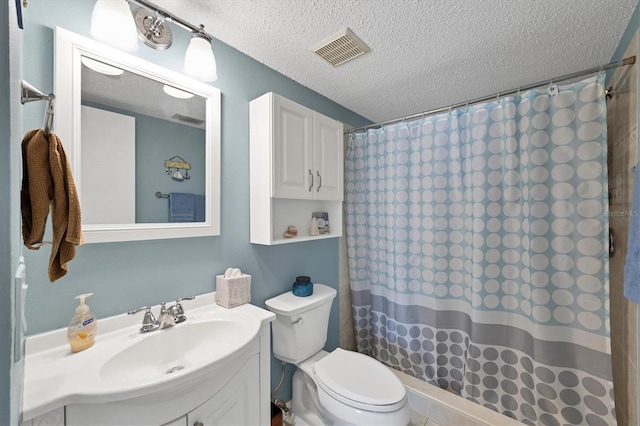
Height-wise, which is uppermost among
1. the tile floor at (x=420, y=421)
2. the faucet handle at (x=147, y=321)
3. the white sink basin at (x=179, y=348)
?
the faucet handle at (x=147, y=321)

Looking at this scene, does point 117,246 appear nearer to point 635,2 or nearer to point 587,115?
point 587,115

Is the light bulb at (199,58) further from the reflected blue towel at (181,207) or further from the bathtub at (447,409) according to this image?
the bathtub at (447,409)

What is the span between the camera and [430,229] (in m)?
1.78

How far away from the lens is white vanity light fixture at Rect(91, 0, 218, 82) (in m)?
0.92

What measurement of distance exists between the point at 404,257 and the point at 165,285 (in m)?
1.52

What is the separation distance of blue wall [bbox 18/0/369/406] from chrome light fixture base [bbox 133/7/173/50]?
1.8 inches

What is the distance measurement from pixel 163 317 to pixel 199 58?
115 cm

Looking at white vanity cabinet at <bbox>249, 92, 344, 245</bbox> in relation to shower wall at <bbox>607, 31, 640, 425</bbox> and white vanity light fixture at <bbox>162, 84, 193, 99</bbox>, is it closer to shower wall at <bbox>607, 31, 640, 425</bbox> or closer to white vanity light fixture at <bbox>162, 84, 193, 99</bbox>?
white vanity light fixture at <bbox>162, 84, 193, 99</bbox>

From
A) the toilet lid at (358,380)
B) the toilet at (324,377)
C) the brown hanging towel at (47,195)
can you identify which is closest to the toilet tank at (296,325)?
the toilet at (324,377)

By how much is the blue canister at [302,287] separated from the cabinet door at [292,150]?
533mm

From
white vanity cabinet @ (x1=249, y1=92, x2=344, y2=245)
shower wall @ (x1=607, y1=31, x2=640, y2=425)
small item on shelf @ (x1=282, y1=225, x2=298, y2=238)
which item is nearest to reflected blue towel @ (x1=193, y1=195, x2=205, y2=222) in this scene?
white vanity cabinet @ (x1=249, y1=92, x2=344, y2=245)

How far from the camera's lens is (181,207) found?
3.90 feet

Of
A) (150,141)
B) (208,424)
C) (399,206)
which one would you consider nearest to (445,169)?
(399,206)

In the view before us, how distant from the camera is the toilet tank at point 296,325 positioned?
1443 millimetres
